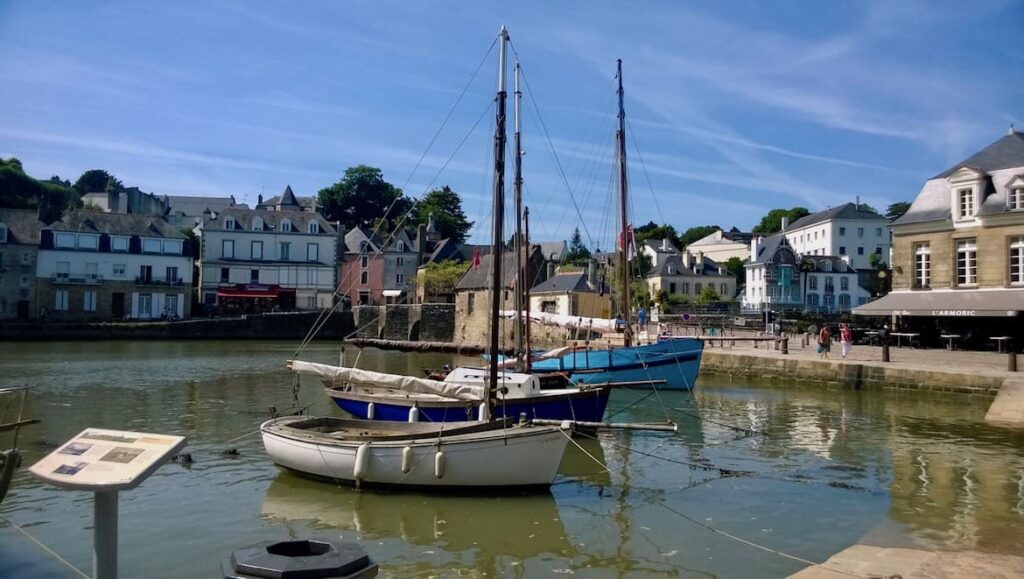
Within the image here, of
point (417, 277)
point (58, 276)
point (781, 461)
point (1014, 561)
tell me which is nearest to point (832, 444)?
point (781, 461)

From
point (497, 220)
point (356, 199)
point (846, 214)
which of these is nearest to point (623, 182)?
point (497, 220)

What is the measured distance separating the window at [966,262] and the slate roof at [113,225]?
60391mm

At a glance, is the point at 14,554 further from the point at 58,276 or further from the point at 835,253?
the point at 835,253

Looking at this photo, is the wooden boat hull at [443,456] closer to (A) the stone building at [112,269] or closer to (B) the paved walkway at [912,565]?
(B) the paved walkway at [912,565]

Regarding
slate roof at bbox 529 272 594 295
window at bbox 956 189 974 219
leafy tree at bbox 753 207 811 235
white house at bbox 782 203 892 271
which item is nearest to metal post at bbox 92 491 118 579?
window at bbox 956 189 974 219

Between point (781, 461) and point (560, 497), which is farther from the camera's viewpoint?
point (781, 461)

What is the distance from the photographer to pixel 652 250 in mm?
93375

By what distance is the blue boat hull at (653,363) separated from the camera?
90.6 feet

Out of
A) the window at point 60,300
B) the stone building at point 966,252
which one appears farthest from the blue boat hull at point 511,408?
the window at point 60,300

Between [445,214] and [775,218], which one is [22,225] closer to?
[445,214]

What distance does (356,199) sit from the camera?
102312mm

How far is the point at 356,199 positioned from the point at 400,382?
287ft

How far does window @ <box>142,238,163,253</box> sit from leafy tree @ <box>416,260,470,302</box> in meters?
23.2

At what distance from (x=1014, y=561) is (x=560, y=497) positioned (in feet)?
21.3
